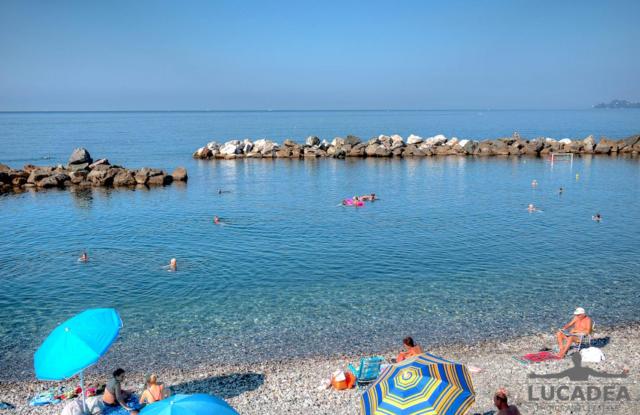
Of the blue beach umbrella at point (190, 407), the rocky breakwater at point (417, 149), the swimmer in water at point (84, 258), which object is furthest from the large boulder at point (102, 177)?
the blue beach umbrella at point (190, 407)

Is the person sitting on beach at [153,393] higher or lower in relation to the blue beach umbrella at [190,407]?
lower

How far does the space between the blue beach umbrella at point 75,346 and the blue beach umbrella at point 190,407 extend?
4073 mm

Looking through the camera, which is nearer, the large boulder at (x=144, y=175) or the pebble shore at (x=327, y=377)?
the pebble shore at (x=327, y=377)

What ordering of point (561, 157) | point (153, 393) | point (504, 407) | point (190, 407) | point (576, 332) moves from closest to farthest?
point (190, 407)
point (504, 407)
point (153, 393)
point (576, 332)
point (561, 157)

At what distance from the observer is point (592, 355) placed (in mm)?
17562

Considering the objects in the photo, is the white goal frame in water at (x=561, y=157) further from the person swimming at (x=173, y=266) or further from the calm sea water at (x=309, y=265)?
the person swimming at (x=173, y=266)

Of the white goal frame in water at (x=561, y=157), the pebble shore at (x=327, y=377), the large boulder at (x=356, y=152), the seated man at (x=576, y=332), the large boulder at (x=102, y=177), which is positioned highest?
the large boulder at (x=356, y=152)

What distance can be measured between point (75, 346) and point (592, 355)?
1651cm

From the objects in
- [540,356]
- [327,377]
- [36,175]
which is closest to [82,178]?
[36,175]

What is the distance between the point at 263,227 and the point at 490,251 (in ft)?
57.6

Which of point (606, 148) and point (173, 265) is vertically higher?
point (606, 148)

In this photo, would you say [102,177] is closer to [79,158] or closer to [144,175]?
[144,175]

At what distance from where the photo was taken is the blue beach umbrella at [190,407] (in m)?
9.85

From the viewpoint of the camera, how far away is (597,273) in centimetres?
2931
